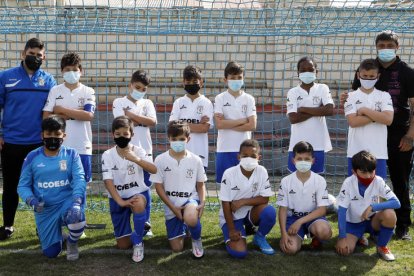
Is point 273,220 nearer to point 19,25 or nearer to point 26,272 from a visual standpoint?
point 26,272

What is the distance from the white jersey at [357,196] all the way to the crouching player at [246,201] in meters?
0.62

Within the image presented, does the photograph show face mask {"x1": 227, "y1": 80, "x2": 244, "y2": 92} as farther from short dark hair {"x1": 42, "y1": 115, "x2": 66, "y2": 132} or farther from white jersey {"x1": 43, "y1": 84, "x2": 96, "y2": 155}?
short dark hair {"x1": 42, "y1": 115, "x2": 66, "y2": 132}

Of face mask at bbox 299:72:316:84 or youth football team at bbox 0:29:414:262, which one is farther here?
face mask at bbox 299:72:316:84

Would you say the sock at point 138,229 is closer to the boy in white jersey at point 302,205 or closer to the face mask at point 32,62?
the boy in white jersey at point 302,205

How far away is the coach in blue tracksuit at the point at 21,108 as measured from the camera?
485 centimetres

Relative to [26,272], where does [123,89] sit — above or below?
above

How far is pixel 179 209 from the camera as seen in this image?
→ 15.0ft

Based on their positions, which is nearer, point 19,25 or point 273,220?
point 273,220

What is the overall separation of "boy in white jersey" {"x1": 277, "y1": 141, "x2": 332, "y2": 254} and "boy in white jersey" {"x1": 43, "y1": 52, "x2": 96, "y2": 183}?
6.25 ft

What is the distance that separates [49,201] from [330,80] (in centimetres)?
697

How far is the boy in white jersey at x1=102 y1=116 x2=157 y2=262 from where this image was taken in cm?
449

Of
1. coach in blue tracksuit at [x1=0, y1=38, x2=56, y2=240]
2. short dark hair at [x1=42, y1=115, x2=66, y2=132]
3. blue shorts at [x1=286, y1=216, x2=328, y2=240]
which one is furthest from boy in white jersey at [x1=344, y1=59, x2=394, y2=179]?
coach in blue tracksuit at [x1=0, y1=38, x2=56, y2=240]

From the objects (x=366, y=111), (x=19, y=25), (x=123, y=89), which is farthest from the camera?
(x=123, y=89)

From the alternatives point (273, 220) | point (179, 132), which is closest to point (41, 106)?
point (179, 132)
